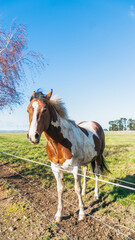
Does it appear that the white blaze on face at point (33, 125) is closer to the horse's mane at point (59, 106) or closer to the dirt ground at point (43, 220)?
the horse's mane at point (59, 106)

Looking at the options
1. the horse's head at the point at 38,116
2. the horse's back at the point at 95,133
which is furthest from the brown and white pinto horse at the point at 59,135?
the horse's back at the point at 95,133

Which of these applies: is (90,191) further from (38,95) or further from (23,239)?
(38,95)

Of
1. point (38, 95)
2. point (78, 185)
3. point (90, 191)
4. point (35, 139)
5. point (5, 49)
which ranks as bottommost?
point (90, 191)

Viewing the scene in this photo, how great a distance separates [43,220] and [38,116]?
2.29 meters

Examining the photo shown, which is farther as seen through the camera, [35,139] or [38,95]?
[38,95]

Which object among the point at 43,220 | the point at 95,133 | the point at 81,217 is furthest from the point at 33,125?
the point at 95,133

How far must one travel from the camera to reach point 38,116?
256cm

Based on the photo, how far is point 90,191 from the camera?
4816 millimetres

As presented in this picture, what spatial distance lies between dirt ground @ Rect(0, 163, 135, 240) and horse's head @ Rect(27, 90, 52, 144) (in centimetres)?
185

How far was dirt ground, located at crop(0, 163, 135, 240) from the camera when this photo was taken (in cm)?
281

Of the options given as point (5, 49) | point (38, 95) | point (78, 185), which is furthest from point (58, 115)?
point (5, 49)

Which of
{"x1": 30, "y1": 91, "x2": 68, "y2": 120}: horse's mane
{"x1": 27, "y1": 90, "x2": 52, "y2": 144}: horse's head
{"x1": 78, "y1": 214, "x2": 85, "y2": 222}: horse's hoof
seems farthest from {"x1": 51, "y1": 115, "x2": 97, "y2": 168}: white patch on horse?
{"x1": 78, "y1": 214, "x2": 85, "y2": 222}: horse's hoof

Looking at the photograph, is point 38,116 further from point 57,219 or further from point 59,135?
point 57,219

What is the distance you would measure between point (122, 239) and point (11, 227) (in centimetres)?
209
